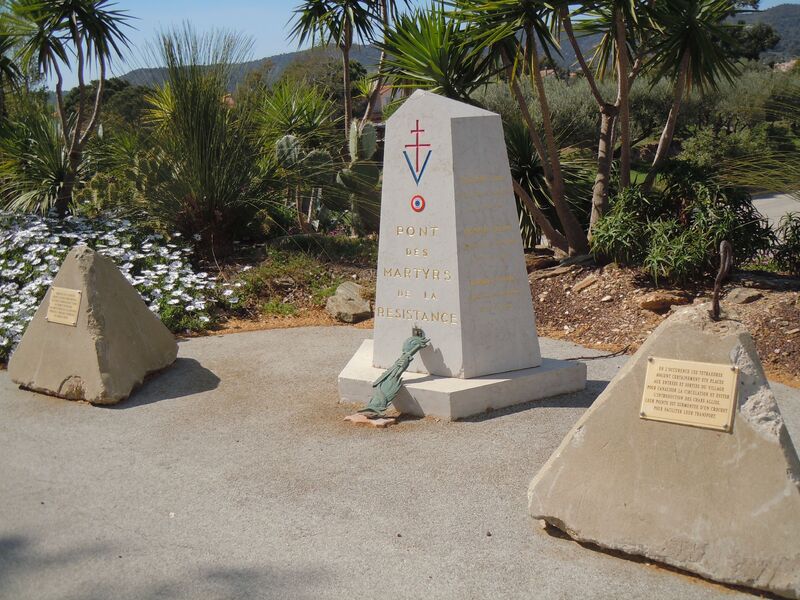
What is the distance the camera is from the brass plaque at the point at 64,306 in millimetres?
6160

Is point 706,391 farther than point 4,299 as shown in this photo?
No

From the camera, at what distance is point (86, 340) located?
19.8ft

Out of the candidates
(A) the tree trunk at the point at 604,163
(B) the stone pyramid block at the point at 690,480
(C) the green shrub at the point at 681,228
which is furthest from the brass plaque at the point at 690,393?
(A) the tree trunk at the point at 604,163

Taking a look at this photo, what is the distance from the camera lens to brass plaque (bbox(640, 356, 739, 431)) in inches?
136

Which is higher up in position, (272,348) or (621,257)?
(621,257)

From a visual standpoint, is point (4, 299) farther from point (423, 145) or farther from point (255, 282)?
point (423, 145)

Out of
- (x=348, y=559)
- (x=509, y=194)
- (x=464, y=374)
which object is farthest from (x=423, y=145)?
Answer: (x=348, y=559)

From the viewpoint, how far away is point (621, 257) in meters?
8.27

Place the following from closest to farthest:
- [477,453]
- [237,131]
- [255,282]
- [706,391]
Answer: [706,391] < [477,453] < [255,282] < [237,131]

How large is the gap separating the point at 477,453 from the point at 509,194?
1876mm

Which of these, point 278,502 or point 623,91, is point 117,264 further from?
point 623,91

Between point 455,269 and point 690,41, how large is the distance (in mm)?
4334

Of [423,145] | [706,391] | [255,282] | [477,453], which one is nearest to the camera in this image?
[706,391]

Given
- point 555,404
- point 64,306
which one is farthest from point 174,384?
point 555,404
